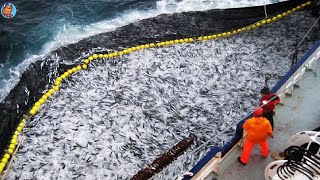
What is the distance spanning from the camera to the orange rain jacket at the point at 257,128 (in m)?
6.08

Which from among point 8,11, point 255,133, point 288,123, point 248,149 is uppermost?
point 8,11

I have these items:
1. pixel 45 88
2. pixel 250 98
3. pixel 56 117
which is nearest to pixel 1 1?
pixel 45 88

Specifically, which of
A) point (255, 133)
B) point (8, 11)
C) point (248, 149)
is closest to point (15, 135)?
point (248, 149)

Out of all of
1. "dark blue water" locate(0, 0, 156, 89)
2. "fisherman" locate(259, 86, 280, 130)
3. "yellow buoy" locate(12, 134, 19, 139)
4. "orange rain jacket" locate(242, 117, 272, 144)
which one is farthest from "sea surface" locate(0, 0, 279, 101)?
"orange rain jacket" locate(242, 117, 272, 144)

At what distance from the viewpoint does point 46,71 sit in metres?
11.5

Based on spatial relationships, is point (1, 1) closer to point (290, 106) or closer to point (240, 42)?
point (240, 42)

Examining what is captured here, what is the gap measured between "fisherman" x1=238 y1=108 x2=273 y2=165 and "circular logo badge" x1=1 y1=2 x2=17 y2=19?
1186cm

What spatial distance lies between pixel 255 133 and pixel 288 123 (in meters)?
1.52

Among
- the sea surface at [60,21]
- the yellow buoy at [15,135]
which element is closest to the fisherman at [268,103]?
the yellow buoy at [15,135]

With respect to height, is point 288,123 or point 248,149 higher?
point 248,149

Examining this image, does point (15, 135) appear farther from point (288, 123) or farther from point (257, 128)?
point (288, 123)

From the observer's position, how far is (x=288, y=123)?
7.31 meters

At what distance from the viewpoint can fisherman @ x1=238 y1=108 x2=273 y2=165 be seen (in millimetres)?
6086

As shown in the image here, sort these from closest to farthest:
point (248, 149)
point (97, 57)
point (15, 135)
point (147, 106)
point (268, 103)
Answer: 1. point (248, 149)
2. point (268, 103)
3. point (15, 135)
4. point (147, 106)
5. point (97, 57)
